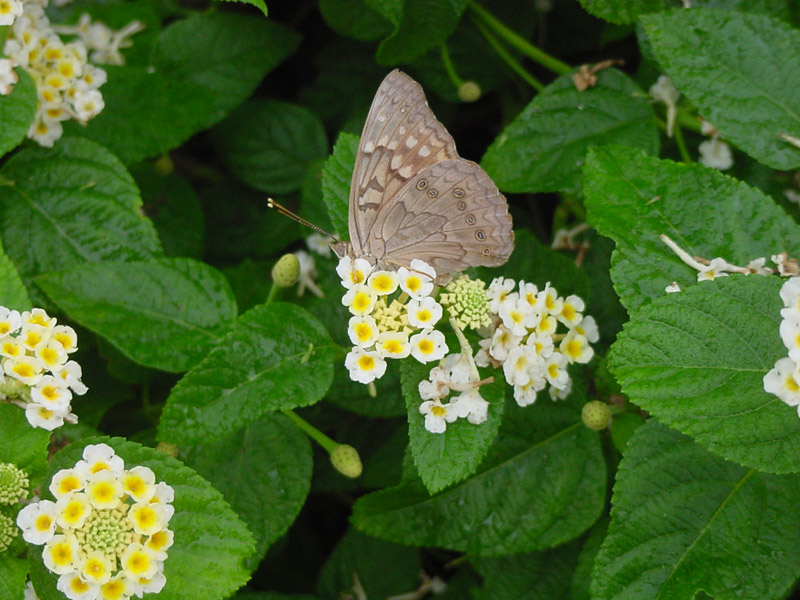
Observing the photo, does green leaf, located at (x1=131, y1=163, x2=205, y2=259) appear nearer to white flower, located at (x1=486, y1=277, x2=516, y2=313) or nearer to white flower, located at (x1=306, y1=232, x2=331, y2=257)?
white flower, located at (x1=306, y1=232, x2=331, y2=257)

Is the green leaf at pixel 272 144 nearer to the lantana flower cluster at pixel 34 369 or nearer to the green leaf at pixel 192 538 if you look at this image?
the lantana flower cluster at pixel 34 369

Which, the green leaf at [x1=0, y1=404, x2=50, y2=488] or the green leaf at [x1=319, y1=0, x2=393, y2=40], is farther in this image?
the green leaf at [x1=319, y1=0, x2=393, y2=40]

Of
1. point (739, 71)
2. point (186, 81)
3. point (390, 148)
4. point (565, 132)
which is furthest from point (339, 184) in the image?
point (739, 71)

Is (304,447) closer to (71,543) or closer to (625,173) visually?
(71,543)

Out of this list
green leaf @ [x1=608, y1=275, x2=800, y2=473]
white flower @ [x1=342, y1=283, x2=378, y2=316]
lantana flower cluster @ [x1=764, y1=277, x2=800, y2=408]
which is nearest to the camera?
lantana flower cluster @ [x1=764, y1=277, x2=800, y2=408]

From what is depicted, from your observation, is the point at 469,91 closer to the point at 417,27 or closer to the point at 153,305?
the point at 417,27

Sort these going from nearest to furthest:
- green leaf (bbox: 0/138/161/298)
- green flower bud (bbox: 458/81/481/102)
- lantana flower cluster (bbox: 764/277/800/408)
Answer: lantana flower cluster (bbox: 764/277/800/408)
green leaf (bbox: 0/138/161/298)
green flower bud (bbox: 458/81/481/102)

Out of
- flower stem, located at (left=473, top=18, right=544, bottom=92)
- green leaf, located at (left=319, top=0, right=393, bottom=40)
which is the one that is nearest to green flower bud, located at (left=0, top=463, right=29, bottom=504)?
green leaf, located at (left=319, top=0, right=393, bottom=40)
